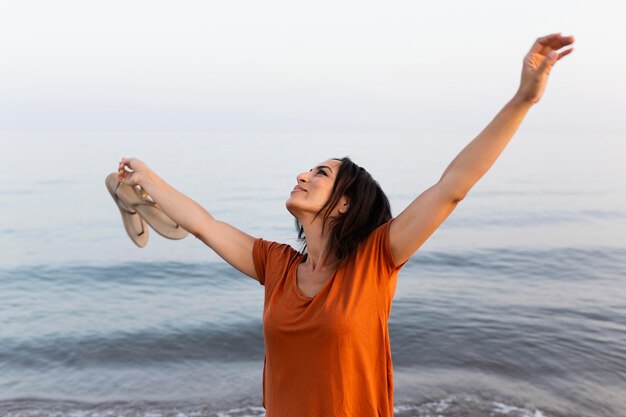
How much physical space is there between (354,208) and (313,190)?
0.17 m

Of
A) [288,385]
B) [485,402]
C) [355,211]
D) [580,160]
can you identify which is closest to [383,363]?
[288,385]

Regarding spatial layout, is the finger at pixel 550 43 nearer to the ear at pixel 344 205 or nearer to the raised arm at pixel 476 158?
the raised arm at pixel 476 158

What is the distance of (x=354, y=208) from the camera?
8.65ft

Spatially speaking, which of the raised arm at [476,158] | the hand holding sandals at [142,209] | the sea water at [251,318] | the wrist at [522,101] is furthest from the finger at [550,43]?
the sea water at [251,318]

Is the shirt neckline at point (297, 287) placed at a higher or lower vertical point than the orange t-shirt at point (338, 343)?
higher

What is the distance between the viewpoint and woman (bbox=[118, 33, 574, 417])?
2168mm

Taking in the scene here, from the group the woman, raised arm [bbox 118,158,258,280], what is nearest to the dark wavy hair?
the woman

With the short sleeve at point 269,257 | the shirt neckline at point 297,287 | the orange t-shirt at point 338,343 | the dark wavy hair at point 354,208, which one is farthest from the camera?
the short sleeve at point 269,257

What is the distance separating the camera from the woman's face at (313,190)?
2.63 metres

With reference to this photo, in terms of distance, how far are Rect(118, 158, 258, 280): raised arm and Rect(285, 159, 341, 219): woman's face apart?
284 mm

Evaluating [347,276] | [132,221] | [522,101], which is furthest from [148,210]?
[522,101]

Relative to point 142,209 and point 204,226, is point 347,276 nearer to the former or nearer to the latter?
point 204,226

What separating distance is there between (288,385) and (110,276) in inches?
465

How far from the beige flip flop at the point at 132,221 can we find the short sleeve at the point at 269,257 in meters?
1.23
